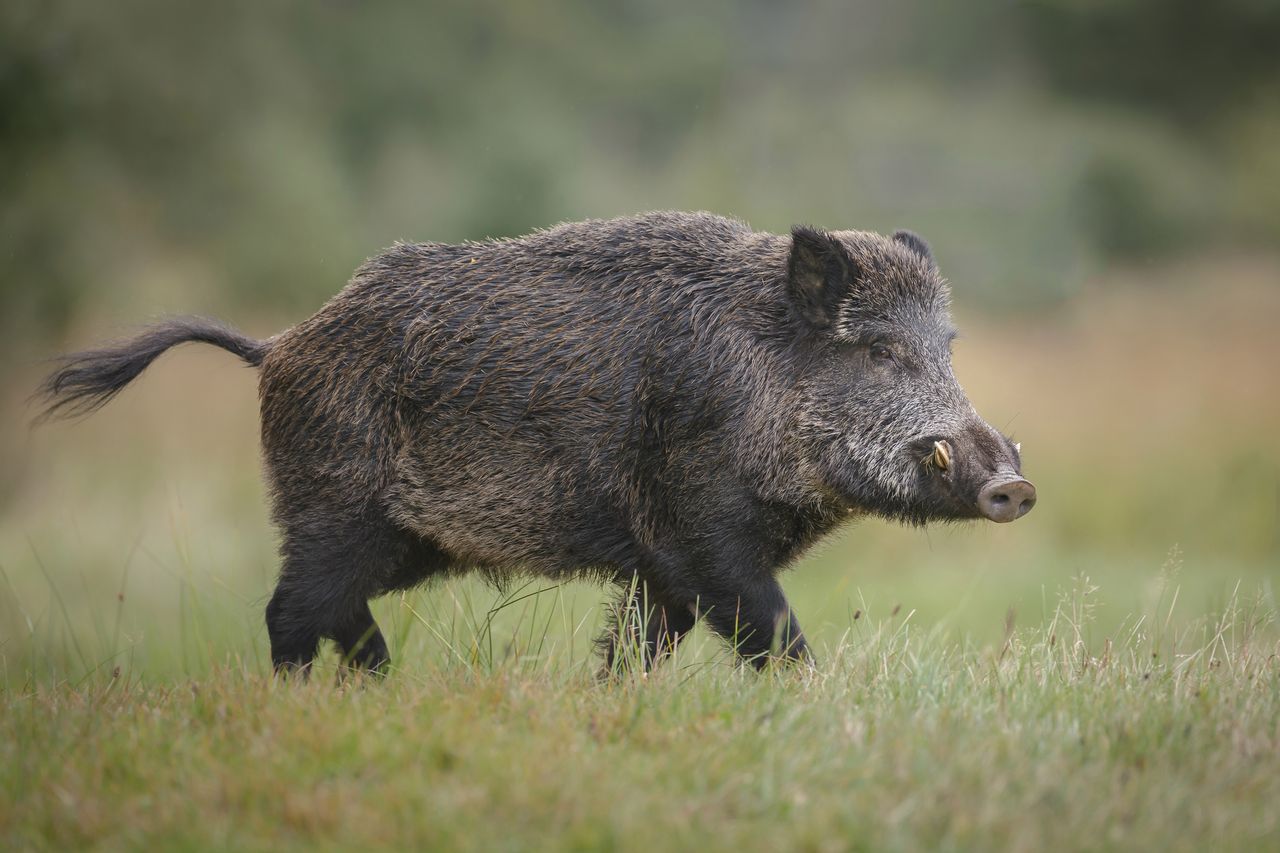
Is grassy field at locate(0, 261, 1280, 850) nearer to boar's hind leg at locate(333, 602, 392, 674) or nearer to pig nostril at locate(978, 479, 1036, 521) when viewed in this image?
boar's hind leg at locate(333, 602, 392, 674)

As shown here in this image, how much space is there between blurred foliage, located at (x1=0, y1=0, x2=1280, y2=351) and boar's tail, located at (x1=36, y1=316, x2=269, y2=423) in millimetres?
9034

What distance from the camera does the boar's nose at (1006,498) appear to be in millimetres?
4055

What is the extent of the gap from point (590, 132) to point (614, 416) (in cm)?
2124

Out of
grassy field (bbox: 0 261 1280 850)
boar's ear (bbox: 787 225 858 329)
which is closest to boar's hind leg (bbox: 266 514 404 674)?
grassy field (bbox: 0 261 1280 850)

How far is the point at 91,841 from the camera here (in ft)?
9.16

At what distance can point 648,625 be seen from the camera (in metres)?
4.91

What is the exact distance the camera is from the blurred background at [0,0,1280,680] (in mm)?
10344

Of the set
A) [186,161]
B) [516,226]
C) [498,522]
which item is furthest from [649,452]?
[186,161]

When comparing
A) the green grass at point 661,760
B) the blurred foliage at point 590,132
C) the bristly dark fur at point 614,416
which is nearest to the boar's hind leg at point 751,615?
the bristly dark fur at point 614,416

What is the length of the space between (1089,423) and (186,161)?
1332 centimetres

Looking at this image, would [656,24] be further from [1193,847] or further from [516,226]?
[1193,847]

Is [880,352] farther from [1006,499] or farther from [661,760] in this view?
[661,760]

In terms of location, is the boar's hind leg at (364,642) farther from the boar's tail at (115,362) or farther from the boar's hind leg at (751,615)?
the boar's hind leg at (751,615)

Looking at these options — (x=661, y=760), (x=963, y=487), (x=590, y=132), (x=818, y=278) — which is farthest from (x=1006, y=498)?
(x=590, y=132)
